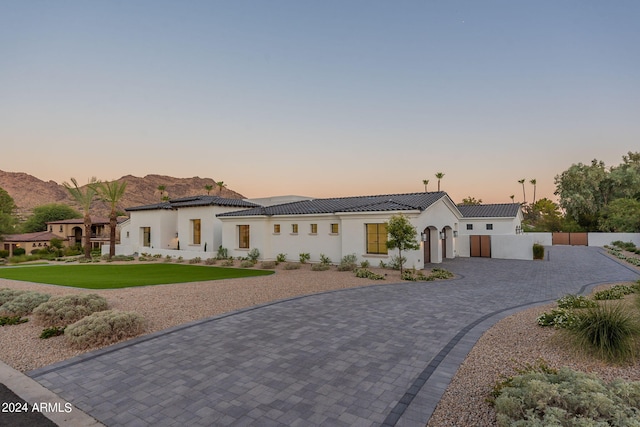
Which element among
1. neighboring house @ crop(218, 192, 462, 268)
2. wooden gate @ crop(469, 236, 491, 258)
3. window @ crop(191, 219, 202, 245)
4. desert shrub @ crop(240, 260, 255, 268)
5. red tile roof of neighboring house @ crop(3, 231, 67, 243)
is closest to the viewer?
neighboring house @ crop(218, 192, 462, 268)

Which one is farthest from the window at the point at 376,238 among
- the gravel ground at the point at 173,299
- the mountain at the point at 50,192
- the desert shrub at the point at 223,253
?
the mountain at the point at 50,192

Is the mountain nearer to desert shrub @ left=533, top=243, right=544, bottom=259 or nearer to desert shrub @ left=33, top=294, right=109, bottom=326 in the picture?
desert shrub @ left=533, top=243, right=544, bottom=259

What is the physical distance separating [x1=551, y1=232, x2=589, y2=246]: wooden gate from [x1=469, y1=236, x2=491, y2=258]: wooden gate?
76.8 ft

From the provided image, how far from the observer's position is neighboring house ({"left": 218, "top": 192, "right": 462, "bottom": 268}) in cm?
1889

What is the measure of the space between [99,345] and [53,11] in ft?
58.3

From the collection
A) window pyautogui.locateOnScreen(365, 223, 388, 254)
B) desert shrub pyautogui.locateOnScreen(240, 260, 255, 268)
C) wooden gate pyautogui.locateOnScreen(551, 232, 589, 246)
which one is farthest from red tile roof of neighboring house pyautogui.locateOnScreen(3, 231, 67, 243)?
wooden gate pyautogui.locateOnScreen(551, 232, 589, 246)

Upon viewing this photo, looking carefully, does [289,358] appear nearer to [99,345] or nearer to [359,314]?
[359,314]

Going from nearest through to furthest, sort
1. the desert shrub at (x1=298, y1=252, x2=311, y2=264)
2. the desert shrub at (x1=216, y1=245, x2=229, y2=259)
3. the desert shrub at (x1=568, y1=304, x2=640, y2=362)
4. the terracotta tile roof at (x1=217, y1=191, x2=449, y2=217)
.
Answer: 1. the desert shrub at (x1=568, y1=304, x2=640, y2=362)
2. the terracotta tile roof at (x1=217, y1=191, x2=449, y2=217)
3. the desert shrub at (x1=298, y1=252, x2=311, y2=264)
4. the desert shrub at (x1=216, y1=245, x2=229, y2=259)

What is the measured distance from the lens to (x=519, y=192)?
7819 centimetres

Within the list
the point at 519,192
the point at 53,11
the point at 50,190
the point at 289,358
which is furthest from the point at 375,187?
the point at 50,190

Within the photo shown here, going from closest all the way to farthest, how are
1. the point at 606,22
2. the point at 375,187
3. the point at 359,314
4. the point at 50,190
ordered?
the point at 359,314, the point at 606,22, the point at 375,187, the point at 50,190

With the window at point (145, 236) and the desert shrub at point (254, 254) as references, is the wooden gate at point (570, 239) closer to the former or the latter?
the desert shrub at point (254, 254)

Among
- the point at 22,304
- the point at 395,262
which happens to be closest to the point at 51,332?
the point at 22,304

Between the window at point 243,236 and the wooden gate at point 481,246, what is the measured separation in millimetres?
19305
